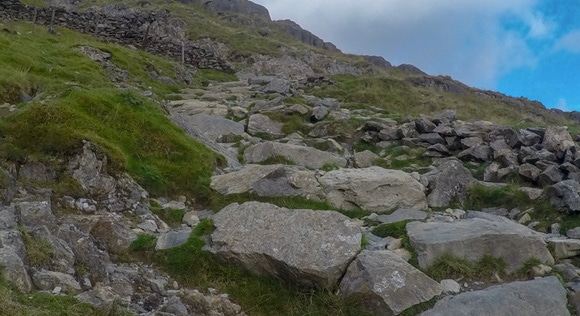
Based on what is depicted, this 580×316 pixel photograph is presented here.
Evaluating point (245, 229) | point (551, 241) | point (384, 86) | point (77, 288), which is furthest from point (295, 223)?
point (384, 86)

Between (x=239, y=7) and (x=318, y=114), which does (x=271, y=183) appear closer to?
(x=318, y=114)

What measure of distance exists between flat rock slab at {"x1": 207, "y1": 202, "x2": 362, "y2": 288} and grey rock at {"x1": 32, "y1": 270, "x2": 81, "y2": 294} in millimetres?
2042

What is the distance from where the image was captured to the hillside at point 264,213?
6113 millimetres

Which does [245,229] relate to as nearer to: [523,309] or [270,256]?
[270,256]

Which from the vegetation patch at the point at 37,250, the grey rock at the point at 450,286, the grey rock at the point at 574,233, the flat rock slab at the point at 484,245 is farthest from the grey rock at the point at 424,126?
the vegetation patch at the point at 37,250

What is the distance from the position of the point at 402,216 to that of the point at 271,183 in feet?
8.45

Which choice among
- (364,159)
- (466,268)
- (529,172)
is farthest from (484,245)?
(364,159)

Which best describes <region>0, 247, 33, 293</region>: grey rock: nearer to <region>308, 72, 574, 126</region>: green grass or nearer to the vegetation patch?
the vegetation patch

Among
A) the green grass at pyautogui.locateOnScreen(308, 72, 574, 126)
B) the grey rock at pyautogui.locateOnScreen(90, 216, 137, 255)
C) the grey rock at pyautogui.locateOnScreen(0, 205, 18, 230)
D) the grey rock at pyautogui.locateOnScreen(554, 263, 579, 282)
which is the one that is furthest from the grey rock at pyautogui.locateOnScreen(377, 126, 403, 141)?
the grey rock at pyautogui.locateOnScreen(0, 205, 18, 230)

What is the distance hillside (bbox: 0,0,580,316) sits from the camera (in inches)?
241

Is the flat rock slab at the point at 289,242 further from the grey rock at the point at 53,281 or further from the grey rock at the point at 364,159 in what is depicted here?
the grey rock at the point at 364,159

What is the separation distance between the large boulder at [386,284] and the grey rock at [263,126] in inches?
381

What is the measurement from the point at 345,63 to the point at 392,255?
5046cm

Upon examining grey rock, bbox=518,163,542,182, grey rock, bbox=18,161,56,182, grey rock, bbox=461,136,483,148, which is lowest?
grey rock, bbox=18,161,56,182
